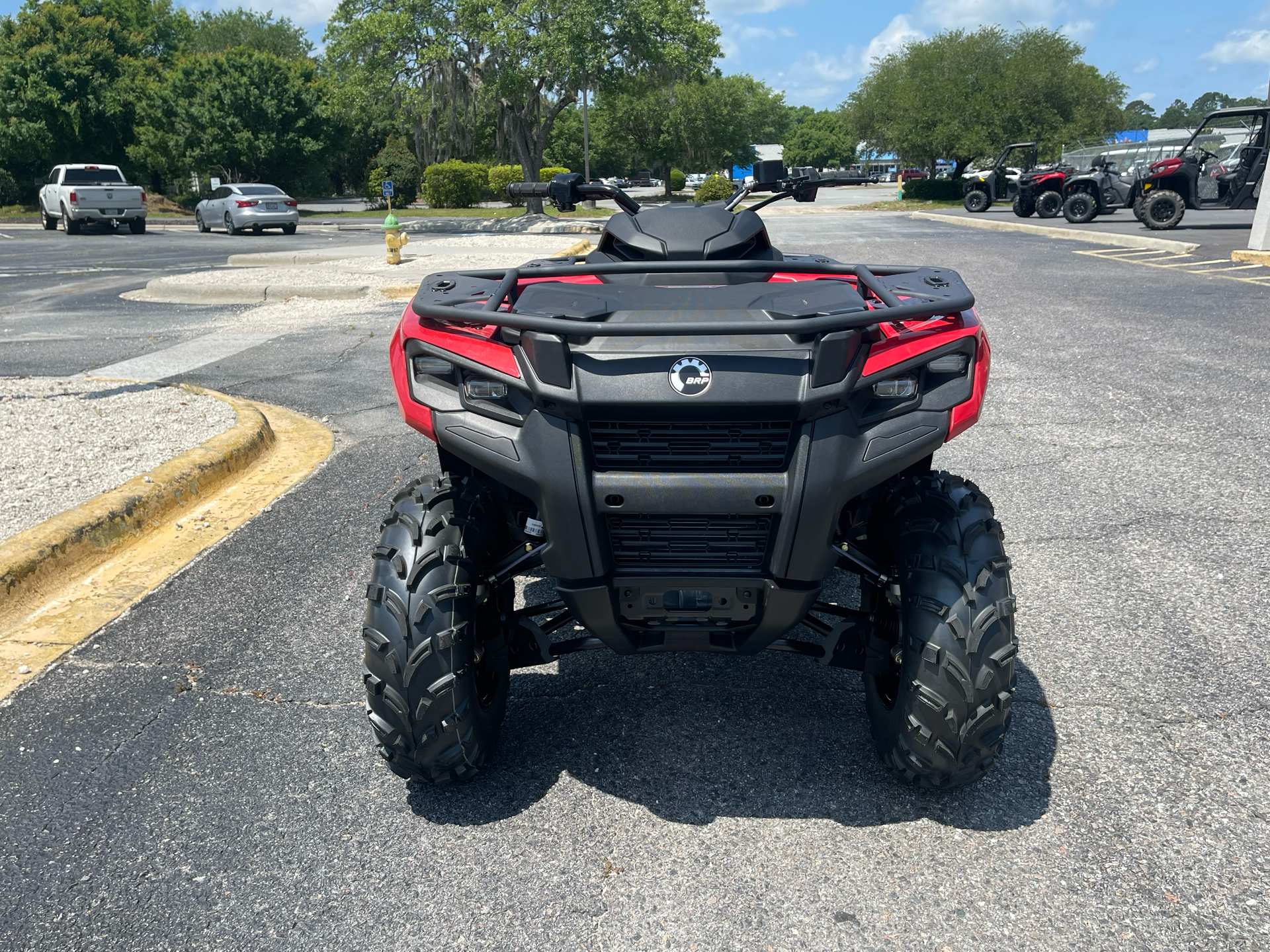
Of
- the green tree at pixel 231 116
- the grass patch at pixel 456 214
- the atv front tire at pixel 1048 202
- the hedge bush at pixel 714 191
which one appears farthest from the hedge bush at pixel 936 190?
the green tree at pixel 231 116

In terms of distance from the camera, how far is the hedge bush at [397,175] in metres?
45.1

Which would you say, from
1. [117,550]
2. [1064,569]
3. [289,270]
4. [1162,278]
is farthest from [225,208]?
[1064,569]

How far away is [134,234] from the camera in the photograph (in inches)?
1146

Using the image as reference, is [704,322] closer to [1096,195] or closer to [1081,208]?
[1081,208]

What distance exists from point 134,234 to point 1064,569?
31146 millimetres

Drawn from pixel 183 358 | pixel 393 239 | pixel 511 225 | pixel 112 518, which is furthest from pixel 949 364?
pixel 511 225

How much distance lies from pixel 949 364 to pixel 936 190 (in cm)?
4907

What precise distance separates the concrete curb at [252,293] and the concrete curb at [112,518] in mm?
7266

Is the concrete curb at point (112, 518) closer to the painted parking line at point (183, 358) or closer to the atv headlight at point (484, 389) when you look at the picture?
the atv headlight at point (484, 389)

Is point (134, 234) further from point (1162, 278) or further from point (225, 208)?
point (1162, 278)

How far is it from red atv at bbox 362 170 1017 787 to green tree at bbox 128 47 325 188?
1814 inches

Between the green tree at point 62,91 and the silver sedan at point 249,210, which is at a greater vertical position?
the green tree at point 62,91

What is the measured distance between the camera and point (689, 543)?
2.29m

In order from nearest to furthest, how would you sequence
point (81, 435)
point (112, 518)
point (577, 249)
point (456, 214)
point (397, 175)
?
point (112, 518), point (81, 435), point (577, 249), point (456, 214), point (397, 175)
